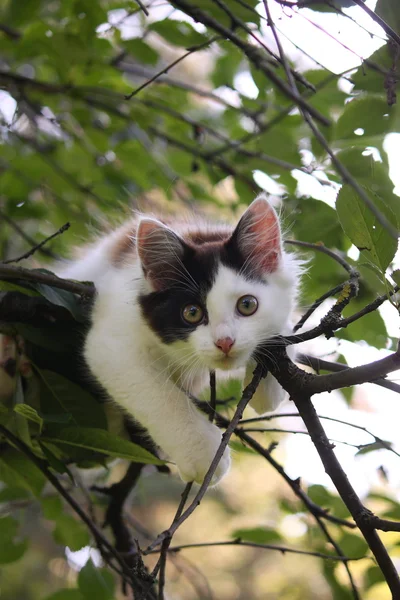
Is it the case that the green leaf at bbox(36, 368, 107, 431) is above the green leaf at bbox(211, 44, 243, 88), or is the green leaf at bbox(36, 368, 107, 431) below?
below

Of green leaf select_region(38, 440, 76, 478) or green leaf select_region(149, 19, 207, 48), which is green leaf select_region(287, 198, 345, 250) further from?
green leaf select_region(38, 440, 76, 478)

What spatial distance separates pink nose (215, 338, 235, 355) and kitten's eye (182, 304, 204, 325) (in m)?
0.17

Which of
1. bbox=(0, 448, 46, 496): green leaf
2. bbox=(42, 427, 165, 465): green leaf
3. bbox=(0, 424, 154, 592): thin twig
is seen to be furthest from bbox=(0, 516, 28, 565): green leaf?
bbox=(42, 427, 165, 465): green leaf

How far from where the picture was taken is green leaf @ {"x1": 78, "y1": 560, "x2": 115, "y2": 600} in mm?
2148

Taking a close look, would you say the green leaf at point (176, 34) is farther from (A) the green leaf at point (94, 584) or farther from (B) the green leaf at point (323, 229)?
(A) the green leaf at point (94, 584)

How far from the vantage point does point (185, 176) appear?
3.29 meters

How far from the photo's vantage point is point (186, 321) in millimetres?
2023

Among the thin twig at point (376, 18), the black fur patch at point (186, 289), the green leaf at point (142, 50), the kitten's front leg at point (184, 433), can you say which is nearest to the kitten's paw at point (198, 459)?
the kitten's front leg at point (184, 433)

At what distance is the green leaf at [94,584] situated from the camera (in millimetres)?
2148

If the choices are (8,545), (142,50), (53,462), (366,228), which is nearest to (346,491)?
(366,228)

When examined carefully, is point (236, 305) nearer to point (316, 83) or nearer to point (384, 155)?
point (384, 155)

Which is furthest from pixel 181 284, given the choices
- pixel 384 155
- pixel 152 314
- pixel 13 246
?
pixel 13 246

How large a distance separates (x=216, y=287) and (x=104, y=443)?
1.97 ft

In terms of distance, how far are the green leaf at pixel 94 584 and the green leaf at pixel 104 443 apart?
0.67 m
